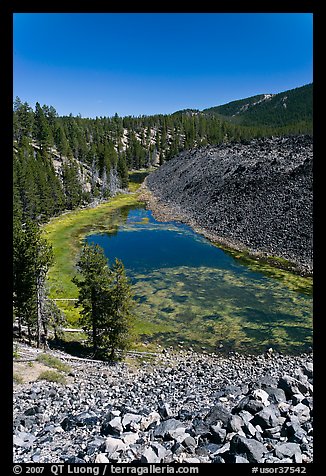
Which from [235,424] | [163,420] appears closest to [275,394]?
[235,424]

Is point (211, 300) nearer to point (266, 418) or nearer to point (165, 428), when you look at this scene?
point (266, 418)

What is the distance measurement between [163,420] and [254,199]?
50.2 metres

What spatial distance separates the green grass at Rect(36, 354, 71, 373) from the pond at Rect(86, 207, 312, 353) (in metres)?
8.18

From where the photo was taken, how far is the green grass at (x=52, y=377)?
17.4m

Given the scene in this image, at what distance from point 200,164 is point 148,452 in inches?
3455

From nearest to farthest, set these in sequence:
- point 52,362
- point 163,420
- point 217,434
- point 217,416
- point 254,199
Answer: point 217,434
point 217,416
point 163,420
point 52,362
point 254,199

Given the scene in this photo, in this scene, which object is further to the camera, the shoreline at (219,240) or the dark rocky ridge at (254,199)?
the dark rocky ridge at (254,199)

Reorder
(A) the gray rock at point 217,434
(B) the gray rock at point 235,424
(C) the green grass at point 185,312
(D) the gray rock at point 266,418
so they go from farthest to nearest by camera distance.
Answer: (C) the green grass at point 185,312, (D) the gray rock at point 266,418, (B) the gray rock at point 235,424, (A) the gray rock at point 217,434

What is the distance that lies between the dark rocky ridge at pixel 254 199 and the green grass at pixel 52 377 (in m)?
30.9

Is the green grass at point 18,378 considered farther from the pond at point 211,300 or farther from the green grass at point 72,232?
the green grass at point 72,232

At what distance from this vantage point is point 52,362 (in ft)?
64.1

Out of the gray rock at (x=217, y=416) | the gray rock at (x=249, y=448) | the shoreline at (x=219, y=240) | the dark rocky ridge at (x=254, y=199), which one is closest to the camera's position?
the gray rock at (x=249, y=448)

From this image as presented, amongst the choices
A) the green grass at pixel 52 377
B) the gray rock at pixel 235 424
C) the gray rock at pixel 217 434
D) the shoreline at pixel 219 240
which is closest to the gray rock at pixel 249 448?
the gray rock at pixel 217 434

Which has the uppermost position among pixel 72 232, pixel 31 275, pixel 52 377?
pixel 72 232
